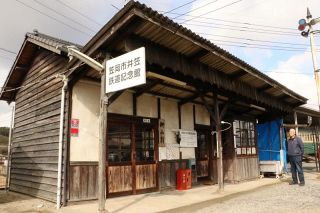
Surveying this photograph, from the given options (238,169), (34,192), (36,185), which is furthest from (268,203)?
(34,192)

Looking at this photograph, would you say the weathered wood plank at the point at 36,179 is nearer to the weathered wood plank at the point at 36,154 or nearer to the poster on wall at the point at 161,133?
the weathered wood plank at the point at 36,154

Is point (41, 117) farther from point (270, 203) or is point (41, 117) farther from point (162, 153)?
point (270, 203)

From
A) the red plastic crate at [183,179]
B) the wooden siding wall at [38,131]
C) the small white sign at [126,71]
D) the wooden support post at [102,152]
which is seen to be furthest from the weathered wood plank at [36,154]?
the red plastic crate at [183,179]

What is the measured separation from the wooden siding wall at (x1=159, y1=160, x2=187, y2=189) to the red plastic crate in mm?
141

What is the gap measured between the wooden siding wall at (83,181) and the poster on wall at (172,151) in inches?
109

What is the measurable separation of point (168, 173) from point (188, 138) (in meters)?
1.59

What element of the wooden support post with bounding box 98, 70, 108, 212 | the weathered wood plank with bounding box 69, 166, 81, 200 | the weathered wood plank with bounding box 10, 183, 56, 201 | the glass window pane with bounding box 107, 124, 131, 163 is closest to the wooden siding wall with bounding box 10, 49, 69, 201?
the weathered wood plank with bounding box 10, 183, 56, 201

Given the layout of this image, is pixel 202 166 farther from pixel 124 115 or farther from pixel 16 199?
pixel 16 199

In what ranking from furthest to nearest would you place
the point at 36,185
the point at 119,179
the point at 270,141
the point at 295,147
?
the point at 270,141
the point at 295,147
the point at 36,185
the point at 119,179

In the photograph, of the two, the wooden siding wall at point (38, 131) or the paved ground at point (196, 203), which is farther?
the wooden siding wall at point (38, 131)

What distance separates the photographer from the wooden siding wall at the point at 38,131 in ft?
26.8

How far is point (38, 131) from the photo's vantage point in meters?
9.16

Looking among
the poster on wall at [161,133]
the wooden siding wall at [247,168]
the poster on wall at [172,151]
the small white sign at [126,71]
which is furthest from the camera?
the wooden siding wall at [247,168]

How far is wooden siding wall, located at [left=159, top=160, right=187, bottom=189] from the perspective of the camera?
377 inches
